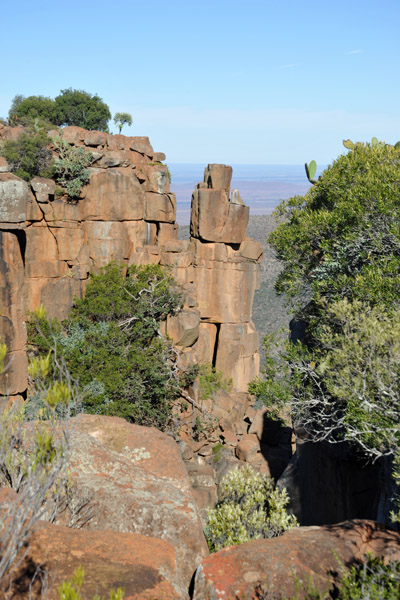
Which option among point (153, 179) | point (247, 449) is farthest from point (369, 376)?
point (153, 179)

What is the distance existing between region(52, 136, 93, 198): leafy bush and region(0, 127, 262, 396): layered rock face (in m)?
0.41

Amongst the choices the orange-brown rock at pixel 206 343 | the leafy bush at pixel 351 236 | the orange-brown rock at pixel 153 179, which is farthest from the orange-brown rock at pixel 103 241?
the leafy bush at pixel 351 236

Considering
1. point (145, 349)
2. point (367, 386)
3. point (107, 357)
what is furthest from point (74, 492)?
point (145, 349)

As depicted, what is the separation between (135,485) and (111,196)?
60.7 feet

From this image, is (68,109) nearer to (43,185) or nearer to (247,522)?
(43,185)

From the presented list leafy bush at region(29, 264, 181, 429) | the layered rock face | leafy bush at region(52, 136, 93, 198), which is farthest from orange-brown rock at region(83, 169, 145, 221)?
leafy bush at region(29, 264, 181, 429)

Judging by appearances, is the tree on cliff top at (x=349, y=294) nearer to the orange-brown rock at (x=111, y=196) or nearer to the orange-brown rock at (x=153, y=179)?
the orange-brown rock at (x=153, y=179)

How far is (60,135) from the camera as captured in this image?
27.1 metres

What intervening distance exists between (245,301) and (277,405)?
538 inches

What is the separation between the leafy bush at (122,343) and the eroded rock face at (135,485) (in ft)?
28.9

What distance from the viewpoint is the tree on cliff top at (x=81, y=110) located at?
3662cm

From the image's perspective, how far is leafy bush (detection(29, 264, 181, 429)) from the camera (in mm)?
22422

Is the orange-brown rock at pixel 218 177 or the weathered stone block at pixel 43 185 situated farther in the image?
the orange-brown rock at pixel 218 177

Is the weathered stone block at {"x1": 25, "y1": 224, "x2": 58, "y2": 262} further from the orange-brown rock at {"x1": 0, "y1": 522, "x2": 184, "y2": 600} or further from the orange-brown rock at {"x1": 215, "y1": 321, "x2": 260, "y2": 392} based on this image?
the orange-brown rock at {"x1": 0, "y1": 522, "x2": 184, "y2": 600}
